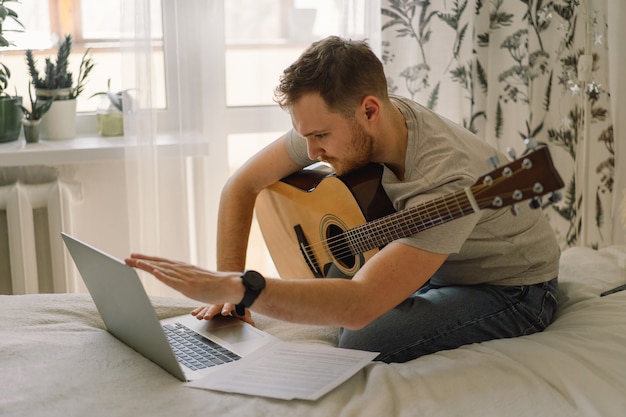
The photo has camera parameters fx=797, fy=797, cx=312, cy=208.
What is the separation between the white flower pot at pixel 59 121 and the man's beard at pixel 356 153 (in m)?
1.10

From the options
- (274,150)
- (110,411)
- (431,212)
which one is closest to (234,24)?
(274,150)

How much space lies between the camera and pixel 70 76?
2408mm

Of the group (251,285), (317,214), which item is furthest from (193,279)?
(317,214)

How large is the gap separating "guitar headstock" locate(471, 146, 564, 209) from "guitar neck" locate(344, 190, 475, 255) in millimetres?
39

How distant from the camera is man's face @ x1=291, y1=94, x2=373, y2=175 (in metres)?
1.60

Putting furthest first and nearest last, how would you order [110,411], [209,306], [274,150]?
[274,150], [209,306], [110,411]

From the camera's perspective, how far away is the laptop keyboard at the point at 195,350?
4.77 feet

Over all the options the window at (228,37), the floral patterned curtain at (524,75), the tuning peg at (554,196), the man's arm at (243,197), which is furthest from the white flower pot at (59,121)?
the tuning peg at (554,196)

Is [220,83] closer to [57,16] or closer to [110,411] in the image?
[57,16]

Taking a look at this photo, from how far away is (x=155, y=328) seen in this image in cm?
134

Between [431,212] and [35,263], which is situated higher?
[431,212]

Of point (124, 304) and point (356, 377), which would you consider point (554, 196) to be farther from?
point (124, 304)

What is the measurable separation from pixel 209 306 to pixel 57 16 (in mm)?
1214

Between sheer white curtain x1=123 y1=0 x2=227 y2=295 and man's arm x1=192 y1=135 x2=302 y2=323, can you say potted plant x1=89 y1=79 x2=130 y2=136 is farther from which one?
man's arm x1=192 y1=135 x2=302 y2=323
